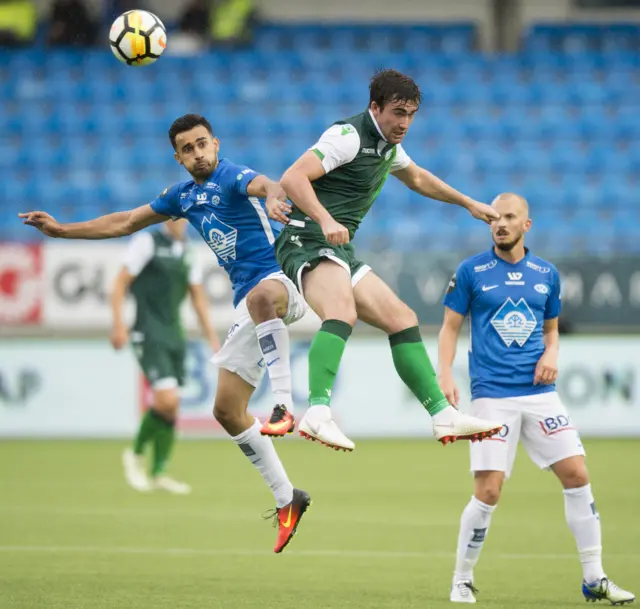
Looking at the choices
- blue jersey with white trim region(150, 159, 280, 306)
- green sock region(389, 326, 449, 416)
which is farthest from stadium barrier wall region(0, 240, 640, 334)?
green sock region(389, 326, 449, 416)

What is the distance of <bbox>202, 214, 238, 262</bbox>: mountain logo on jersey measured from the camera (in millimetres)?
7469

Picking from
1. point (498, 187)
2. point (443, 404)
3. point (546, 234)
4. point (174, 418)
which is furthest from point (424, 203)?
point (443, 404)

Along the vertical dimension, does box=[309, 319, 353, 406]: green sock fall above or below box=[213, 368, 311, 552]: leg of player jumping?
above

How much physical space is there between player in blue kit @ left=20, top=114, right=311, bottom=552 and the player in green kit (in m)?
0.49

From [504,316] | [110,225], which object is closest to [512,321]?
[504,316]

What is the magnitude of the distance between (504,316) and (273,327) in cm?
129

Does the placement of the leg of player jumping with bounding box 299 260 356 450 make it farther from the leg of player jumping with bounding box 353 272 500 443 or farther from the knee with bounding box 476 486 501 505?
the knee with bounding box 476 486 501 505

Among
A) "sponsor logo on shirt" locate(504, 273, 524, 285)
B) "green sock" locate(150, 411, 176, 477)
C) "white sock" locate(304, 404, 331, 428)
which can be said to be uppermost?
"sponsor logo on shirt" locate(504, 273, 524, 285)

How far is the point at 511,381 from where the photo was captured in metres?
7.20

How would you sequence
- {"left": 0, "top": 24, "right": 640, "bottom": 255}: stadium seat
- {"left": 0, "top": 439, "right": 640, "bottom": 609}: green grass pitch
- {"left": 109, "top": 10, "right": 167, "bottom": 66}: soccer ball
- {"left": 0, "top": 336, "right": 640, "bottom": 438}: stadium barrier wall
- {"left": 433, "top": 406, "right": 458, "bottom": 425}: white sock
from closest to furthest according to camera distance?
{"left": 433, "top": 406, "right": 458, "bottom": 425}: white sock < {"left": 0, "top": 439, "right": 640, "bottom": 609}: green grass pitch < {"left": 109, "top": 10, "right": 167, "bottom": 66}: soccer ball < {"left": 0, "top": 336, "right": 640, "bottom": 438}: stadium barrier wall < {"left": 0, "top": 24, "right": 640, "bottom": 255}: stadium seat

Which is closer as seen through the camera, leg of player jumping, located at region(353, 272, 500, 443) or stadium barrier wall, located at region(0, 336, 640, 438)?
leg of player jumping, located at region(353, 272, 500, 443)

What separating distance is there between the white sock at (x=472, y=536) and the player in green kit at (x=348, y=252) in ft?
2.42

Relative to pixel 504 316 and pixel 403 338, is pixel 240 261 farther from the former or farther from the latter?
pixel 504 316

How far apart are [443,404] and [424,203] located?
13.2 meters
